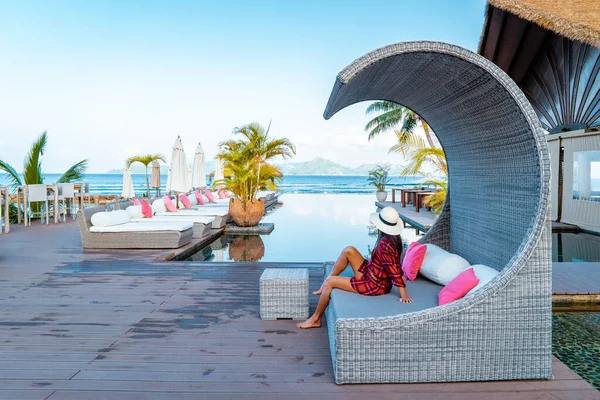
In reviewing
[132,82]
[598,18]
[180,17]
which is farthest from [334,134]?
[598,18]

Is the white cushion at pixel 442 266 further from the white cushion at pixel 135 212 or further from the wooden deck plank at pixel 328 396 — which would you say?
the white cushion at pixel 135 212

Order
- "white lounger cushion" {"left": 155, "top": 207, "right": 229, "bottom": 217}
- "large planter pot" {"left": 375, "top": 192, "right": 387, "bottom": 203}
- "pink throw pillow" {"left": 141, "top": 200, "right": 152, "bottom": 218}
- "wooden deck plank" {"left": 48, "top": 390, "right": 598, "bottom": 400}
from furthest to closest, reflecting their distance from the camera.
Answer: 1. "large planter pot" {"left": 375, "top": 192, "right": 387, "bottom": 203}
2. "white lounger cushion" {"left": 155, "top": 207, "right": 229, "bottom": 217}
3. "pink throw pillow" {"left": 141, "top": 200, "right": 152, "bottom": 218}
4. "wooden deck plank" {"left": 48, "top": 390, "right": 598, "bottom": 400}

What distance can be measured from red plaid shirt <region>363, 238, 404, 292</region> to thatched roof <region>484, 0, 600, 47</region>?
9.40 meters

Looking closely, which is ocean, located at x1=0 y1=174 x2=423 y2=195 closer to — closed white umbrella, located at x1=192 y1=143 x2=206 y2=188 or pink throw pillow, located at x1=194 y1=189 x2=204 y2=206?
closed white umbrella, located at x1=192 y1=143 x2=206 y2=188

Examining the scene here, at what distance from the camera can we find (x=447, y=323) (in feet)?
8.66

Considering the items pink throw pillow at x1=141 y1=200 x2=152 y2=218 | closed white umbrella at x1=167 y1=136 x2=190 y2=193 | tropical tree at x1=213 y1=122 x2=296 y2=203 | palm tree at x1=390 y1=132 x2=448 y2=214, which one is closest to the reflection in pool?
palm tree at x1=390 y1=132 x2=448 y2=214

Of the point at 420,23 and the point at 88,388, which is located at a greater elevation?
the point at 420,23

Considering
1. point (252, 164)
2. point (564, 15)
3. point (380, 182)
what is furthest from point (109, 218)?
point (380, 182)

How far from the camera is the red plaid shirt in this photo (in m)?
3.38

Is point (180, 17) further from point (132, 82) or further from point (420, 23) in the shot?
point (420, 23)

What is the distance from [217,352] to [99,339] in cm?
A: 97

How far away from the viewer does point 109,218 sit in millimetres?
8078

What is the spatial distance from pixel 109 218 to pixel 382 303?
6.23 metres

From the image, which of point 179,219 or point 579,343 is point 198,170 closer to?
point 179,219
